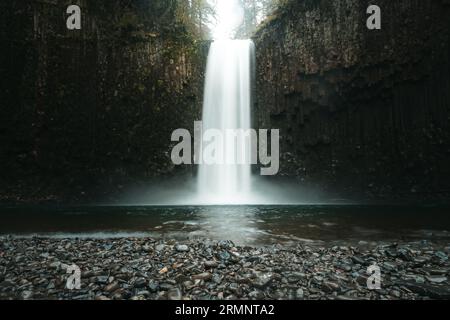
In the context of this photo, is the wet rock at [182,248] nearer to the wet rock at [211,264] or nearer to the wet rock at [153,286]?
the wet rock at [211,264]

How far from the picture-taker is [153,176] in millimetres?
15711

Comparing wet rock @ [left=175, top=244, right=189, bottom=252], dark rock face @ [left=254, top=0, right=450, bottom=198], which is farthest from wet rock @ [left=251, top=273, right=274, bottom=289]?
dark rock face @ [left=254, top=0, right=450, bottom=198]

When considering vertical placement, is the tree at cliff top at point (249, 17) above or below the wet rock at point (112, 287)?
above

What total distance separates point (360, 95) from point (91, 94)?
47.6 feet

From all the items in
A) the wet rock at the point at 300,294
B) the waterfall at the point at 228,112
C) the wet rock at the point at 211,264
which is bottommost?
the wet rock at the point at 300,294

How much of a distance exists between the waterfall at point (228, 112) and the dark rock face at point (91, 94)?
1251mm

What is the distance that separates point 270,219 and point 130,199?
8.52 metres

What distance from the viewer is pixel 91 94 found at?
50.2ft

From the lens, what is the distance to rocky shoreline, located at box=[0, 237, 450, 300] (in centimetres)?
405

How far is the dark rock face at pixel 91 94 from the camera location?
14.6 m

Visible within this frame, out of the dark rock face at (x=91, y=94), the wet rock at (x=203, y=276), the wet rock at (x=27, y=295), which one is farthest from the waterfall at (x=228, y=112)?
the wet rock at (x=27, y=295)

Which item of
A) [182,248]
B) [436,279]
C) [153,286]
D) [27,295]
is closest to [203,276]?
[153,286]

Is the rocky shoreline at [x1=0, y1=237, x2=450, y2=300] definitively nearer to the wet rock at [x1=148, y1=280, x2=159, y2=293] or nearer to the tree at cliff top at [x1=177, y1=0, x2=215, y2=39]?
the wet rock at [x1=148, y1=280, x2=159, y2=293]
